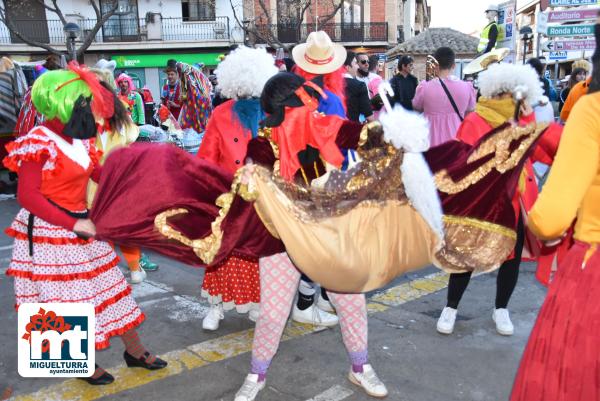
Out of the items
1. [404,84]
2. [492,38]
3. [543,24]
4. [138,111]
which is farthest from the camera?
[543,24]

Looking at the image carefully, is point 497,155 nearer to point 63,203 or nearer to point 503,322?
point 503,322

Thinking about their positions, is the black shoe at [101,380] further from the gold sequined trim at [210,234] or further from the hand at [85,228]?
the gold sequined trim at [210,234]

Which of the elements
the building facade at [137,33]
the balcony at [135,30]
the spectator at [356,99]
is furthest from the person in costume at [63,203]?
the balcony at [135,30]

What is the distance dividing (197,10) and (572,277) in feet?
103

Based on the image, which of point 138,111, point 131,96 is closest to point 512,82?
point 131,96

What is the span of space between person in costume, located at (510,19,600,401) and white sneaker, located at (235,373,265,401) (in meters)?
1.52

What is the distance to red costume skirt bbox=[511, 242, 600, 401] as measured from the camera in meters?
1.76

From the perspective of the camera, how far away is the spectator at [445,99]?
5336 millimetres

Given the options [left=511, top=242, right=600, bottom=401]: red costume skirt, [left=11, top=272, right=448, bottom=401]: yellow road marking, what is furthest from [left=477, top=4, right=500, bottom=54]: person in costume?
[left=511, top=242, right=600, bottom=401]: red costume skirt

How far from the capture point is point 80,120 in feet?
9.18

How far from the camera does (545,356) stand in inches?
72.1

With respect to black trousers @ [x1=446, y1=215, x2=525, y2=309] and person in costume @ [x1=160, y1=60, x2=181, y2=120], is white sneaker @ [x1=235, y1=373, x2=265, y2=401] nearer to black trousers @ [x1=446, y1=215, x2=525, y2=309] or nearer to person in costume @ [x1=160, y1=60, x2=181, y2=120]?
black trousers @ [x1=446, y1=215, x2=525, y2=309]

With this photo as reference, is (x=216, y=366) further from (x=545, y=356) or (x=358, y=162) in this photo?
(x=545, y=356)

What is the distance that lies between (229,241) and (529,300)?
302 centimetres
